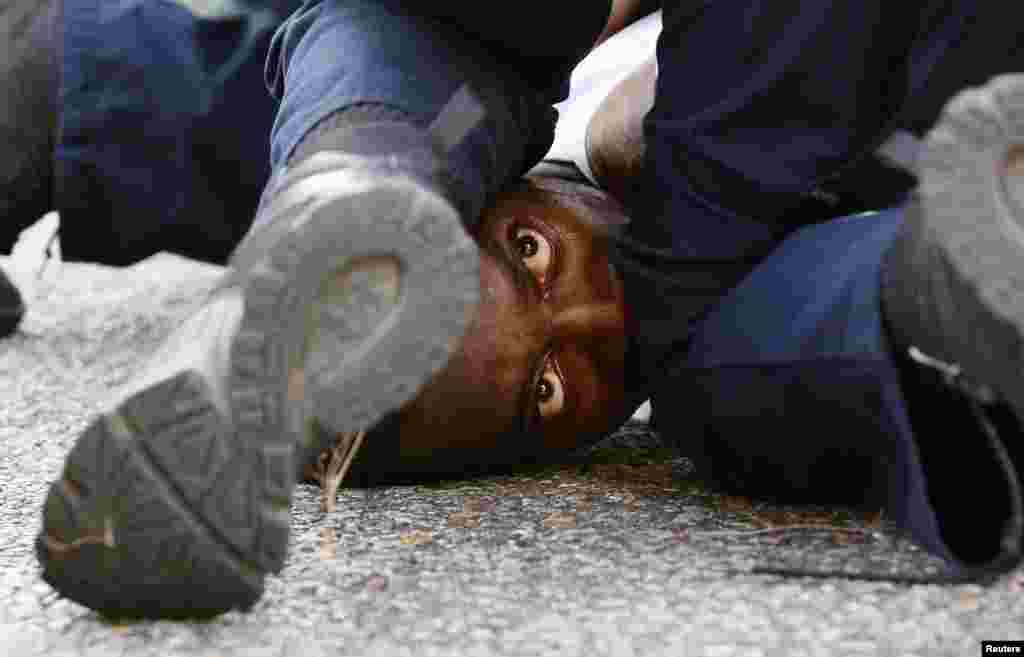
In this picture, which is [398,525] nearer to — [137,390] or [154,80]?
[137,390]

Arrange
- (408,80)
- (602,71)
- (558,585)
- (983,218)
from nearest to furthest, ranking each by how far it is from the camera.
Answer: (983,218) < (558,585) < (408,80) < (602,71)

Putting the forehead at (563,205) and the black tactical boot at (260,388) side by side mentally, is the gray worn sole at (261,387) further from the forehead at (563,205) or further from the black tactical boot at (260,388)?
the forehead at (563,205)

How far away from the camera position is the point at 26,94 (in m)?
1.52

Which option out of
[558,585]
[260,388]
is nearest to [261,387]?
[260,388]

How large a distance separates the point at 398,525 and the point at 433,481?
0.46 ft

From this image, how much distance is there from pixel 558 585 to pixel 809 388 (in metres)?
0.20

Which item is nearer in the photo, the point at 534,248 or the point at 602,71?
the point at 534,248

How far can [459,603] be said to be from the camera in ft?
2.63

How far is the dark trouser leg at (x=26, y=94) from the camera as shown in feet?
4.98

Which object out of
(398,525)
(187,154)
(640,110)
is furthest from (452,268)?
(187,154)

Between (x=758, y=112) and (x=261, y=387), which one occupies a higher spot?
(x=758, y=112)

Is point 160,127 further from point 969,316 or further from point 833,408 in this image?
point 969,316

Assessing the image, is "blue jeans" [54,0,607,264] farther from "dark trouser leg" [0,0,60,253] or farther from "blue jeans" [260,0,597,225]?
"blue jeans" [260,0,597,225]

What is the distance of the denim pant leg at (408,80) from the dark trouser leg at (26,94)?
525 millimetres
